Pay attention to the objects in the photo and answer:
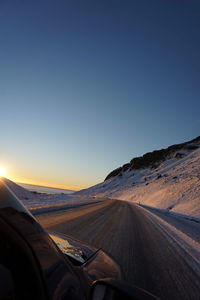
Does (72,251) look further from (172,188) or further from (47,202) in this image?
(172,188)

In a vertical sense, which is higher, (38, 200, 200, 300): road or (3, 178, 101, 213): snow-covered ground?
(3, 178, 101, 213): snow-covered ground

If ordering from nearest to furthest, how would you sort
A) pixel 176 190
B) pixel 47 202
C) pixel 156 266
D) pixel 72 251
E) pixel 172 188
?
pixel 72 251, pixel 156 266, pixel 47 202, pixel 176 190, pixel 172 188

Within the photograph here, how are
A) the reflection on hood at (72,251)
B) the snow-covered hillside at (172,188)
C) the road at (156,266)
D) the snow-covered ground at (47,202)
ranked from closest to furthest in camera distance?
the reflection on hood at (72,251), the road at (156,266), the snow-covered ground at (47,202), the snow-covered hillside at (172,188)

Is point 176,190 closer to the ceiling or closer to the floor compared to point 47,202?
closer to the floor

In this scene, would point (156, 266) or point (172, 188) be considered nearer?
point (156, 266)

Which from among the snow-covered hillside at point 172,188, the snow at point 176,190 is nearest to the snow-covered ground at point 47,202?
the snow at point 176,190

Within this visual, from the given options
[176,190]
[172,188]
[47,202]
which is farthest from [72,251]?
[172,188]

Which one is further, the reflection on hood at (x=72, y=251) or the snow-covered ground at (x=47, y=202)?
the snow-covered ground at (x=47, y=202)

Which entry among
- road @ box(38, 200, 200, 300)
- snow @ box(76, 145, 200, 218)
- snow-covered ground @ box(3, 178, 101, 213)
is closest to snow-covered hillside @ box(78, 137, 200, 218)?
snow @ box(76, 145, 200, 218)

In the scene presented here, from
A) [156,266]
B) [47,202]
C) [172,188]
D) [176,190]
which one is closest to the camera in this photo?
[156,266]

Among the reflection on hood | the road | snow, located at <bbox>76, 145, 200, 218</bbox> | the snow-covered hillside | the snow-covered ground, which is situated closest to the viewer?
the reflection on hood

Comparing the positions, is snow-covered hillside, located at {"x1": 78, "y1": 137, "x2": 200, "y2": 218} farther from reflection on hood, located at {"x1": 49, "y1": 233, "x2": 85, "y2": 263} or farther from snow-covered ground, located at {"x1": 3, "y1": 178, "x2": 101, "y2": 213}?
reflection on hood, located at {"x1": 49, "y1": 233, "x2": 85, "y2": 263}

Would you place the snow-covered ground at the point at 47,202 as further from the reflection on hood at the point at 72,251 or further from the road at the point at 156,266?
the road at the point at 156,266

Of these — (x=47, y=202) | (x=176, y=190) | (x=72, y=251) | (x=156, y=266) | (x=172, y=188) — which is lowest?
(x=176, y=190)
